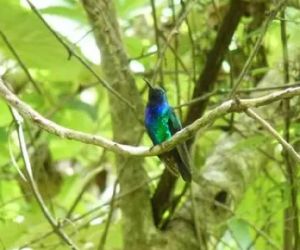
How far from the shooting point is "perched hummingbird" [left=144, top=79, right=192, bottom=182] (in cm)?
150

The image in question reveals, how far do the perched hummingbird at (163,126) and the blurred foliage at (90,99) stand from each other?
0.54 ft

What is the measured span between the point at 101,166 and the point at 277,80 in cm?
76

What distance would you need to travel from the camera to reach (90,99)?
2748 millimetres

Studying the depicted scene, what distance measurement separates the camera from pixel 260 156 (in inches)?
81.4

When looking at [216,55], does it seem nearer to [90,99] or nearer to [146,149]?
[146,149]

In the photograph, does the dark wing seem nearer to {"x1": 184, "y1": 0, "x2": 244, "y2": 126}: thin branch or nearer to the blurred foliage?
the blurred foliage

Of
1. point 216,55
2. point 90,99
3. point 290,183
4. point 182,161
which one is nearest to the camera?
point 182,161

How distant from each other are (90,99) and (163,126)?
1.23 m

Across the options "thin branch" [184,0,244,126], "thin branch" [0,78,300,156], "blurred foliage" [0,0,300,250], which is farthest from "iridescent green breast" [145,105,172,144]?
"thin branch" [0,78,300,156]

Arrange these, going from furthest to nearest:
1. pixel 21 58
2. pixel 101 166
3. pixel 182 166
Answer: pixel 101 166
pixel 21 58
pixel 182 166

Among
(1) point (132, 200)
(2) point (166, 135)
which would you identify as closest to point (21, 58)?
(1) point (132, 200)

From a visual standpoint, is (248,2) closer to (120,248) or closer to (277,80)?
(277,80)

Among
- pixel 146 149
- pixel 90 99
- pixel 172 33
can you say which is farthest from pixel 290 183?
pixel 90 99

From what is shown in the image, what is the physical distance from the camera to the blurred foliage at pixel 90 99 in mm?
1864
